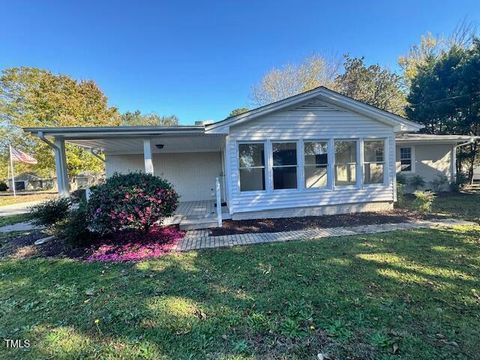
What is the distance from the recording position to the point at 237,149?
798 centimetres

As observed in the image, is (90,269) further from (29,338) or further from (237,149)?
(237,149)

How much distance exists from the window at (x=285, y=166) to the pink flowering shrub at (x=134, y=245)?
3.70m

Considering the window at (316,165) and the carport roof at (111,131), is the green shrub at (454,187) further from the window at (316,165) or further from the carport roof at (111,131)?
the carport roof at (111,131)

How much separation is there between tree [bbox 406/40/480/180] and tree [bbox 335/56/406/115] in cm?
474

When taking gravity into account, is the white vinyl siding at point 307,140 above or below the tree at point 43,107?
below

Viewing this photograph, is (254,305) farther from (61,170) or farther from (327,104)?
(327,104)

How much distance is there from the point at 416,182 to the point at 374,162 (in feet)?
17.4

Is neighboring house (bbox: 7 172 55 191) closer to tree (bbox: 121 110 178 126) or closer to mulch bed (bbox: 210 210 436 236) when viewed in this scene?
tree (bbox: 121 110 178 126)

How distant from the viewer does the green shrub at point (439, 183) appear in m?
13.2

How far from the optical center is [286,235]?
20.7ft

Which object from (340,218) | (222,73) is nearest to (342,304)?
(340,218)

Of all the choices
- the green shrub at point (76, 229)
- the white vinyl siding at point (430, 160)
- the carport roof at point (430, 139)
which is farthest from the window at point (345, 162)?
the green shrub at point (76, 229)

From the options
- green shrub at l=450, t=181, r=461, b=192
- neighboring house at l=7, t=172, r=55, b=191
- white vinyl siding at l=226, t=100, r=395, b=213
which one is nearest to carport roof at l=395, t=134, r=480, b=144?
green shrub at l=450, t=181, r=461, b=192

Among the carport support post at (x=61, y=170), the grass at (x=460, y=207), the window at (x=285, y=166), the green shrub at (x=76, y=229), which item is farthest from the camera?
the window at (x=285, y=166)
